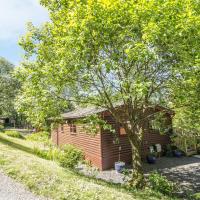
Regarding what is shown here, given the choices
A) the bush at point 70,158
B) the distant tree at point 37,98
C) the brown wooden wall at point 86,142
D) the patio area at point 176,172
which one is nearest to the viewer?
the distant tree at point 37,98

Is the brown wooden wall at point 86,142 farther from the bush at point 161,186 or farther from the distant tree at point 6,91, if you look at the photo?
the distant tree at point 6,91

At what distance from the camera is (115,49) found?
374 inches

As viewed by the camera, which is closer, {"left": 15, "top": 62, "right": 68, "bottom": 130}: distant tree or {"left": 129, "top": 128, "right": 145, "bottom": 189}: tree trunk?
{"left": 15, "top": 62, "right": 68, "bottom": 130}: distant tree

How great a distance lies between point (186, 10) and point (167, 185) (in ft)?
24.9

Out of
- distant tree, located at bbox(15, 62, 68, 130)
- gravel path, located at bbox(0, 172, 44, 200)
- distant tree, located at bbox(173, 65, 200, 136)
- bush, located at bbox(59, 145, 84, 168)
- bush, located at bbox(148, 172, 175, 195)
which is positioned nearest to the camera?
gravel path, located at bbox(0, 172, 44, 200)

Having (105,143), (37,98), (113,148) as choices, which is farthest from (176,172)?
(37,98)

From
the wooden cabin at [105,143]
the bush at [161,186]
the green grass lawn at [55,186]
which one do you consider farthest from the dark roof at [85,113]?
the bush at [161,186]

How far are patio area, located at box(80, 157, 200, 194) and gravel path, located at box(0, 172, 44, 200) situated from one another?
616 centimetres

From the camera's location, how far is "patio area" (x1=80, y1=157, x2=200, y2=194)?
502 inches

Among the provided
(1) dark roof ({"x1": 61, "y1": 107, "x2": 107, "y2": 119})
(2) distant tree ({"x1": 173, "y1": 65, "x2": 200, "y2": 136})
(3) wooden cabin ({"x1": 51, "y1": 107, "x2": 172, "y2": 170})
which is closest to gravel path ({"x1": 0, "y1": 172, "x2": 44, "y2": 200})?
(1) dark roof ({"x1": 61, "y1": 107, "x2": 107, "y2": 119})

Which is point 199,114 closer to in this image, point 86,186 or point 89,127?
point 89,127

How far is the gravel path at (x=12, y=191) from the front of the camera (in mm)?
7023

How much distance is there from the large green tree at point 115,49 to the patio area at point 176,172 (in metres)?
2.67

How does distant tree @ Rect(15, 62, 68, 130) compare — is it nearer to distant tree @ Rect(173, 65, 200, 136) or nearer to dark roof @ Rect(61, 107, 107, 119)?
dark roof @ Rect(61, 107, 107, 119)
